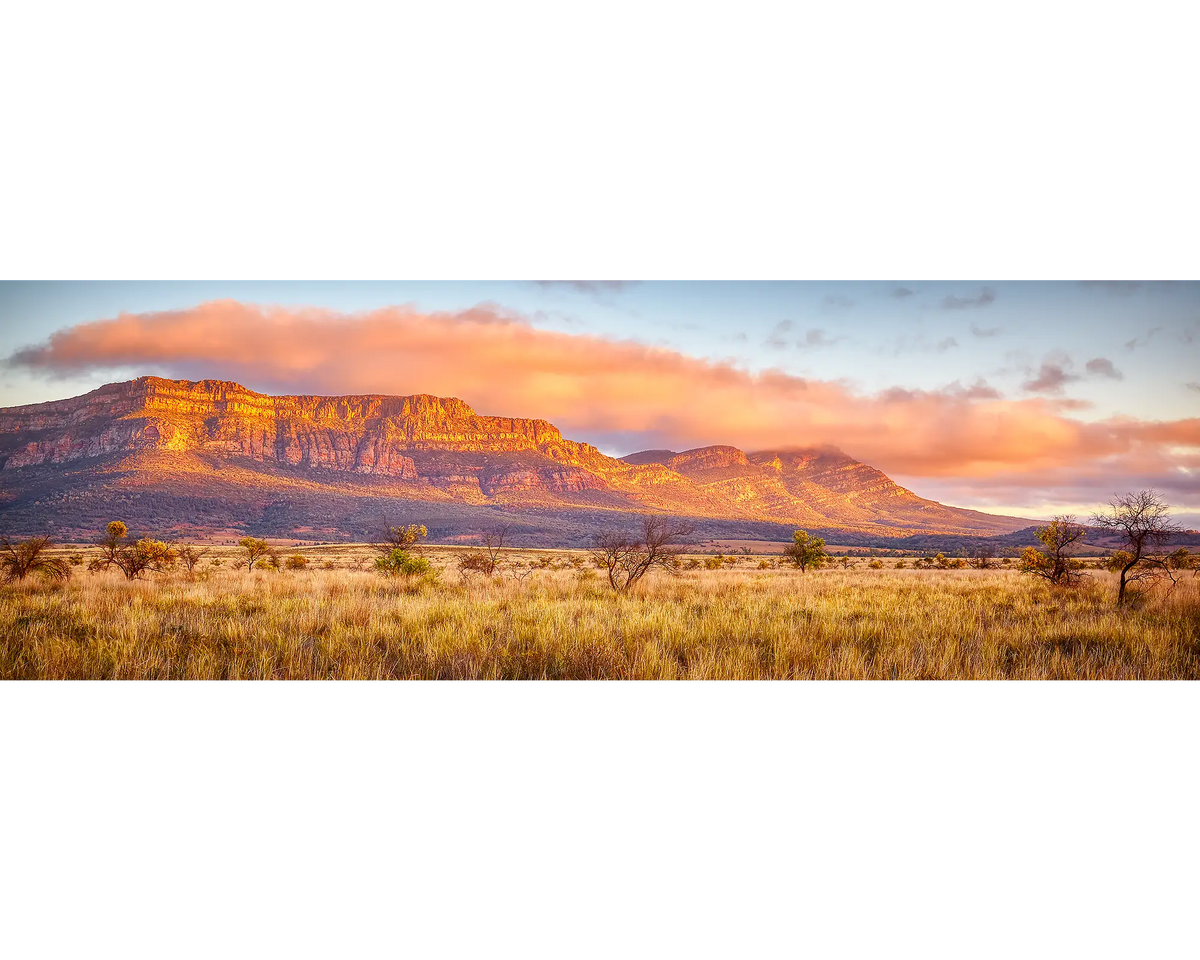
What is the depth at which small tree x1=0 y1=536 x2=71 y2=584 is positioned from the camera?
9148mm

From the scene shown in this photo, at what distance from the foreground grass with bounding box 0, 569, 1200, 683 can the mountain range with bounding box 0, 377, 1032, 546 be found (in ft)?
155

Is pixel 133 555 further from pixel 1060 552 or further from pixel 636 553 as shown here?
pixel 1060 552

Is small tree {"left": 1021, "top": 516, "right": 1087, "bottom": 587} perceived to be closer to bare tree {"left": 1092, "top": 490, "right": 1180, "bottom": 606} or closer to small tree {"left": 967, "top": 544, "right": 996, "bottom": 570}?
bare tree {"left": 1092, "top": 490, "right": 1180, "bottom": 606}

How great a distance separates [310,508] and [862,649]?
5914cm

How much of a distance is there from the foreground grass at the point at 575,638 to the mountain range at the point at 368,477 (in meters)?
47.3

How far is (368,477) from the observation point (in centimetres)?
7812

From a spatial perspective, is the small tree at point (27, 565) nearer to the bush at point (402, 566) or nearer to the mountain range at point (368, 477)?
the bush at point (402, 566)

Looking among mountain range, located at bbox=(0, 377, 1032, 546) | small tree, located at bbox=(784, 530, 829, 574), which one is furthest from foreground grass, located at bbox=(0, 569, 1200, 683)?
mountain range, located at bbox=(0, 377, 1032, 546)
